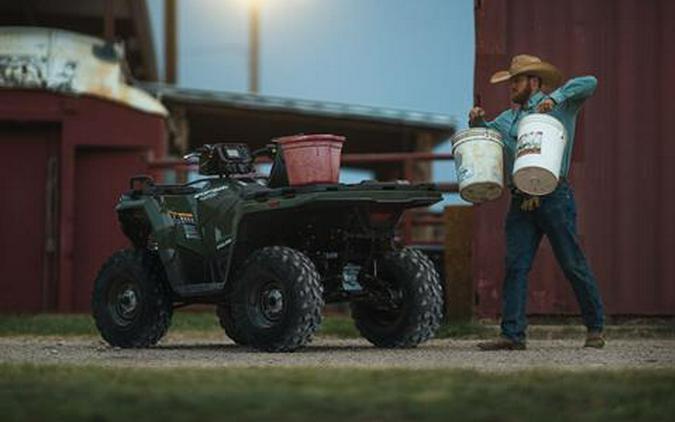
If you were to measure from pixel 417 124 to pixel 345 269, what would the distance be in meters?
12.4

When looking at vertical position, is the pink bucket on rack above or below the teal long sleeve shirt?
below

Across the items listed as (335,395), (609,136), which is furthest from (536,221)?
(335,395)

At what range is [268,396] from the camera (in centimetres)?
629

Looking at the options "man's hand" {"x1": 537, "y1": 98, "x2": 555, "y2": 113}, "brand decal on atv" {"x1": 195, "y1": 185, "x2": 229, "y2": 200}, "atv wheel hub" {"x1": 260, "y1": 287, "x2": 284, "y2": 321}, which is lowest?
"atv wheel hub" {"x1": 260, "y1": 287, "x2": 284, "y2": 321}

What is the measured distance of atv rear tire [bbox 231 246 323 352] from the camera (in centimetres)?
970

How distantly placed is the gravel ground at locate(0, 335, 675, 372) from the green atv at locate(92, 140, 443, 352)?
20 centimetres

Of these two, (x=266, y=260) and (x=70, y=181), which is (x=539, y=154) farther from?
(x=70, y=181)

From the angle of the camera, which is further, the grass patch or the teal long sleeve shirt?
the teal long sleeve shirt

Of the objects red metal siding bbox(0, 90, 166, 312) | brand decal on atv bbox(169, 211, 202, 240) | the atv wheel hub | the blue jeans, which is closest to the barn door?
red metal siding bbox(0, 90, 166, 312)

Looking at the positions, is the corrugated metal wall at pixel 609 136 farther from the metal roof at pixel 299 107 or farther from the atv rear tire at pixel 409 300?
the metal roof at pixel 299 107

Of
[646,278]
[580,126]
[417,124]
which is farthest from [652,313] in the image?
[417,124]

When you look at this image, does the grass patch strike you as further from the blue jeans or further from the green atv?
the blue jeans

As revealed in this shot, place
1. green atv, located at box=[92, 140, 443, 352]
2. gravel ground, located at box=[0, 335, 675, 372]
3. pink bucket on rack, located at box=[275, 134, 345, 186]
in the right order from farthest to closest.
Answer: pink bucket on rack, located at box=[275, 134, 345, 186] < green atv, located at box=[92, 140, 443, 352] < gravel ground, located at box=[0, 335, 675, 372]

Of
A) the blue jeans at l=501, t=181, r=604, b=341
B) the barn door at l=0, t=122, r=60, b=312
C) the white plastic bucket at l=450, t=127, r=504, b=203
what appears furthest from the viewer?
the barn door at l=0, t=122, r=60, b=312
